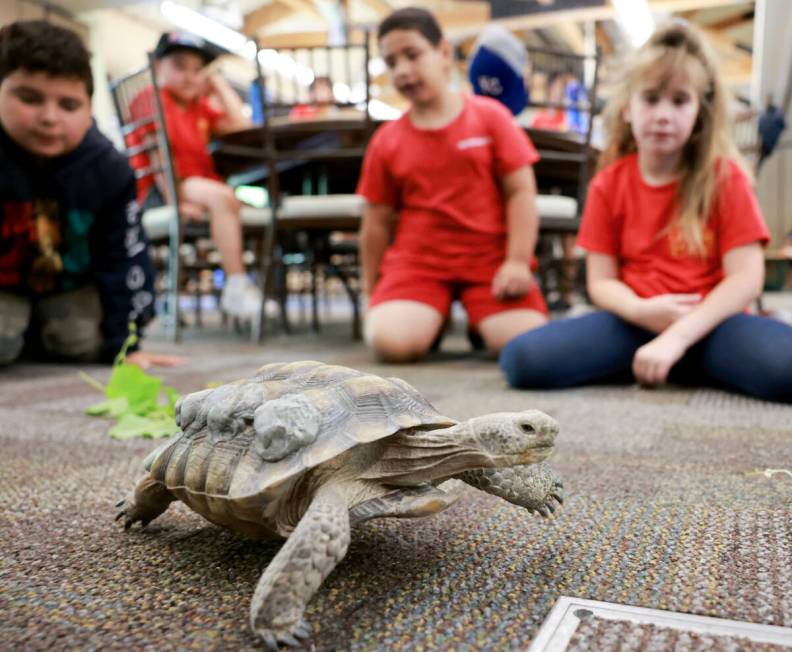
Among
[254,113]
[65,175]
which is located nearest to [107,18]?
[254,113]

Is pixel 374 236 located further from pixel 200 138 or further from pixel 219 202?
pixel 200 138

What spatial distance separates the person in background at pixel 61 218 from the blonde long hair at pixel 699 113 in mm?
1199

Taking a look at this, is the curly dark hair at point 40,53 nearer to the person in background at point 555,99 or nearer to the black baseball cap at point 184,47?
the black baseball cap at point 184,47

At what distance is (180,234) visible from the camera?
8.32 feet

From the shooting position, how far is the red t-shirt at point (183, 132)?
277 centimetres

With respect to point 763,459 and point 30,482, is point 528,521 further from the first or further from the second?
point 30,482

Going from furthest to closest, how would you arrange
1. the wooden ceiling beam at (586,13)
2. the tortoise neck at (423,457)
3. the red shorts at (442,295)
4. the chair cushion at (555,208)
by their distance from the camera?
the wooden ceiling beam at (586,13), the chair cushion at (555,208), the red shorts at (442,295), the tortoise neck at (423,457)

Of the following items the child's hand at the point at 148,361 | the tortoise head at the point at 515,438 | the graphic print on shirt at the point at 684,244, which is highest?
the graphic print on shirt at the point at 684,244

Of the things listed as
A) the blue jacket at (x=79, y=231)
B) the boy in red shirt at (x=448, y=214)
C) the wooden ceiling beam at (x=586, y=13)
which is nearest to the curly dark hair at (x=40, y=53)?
the blue jacket at (x=79, y=231)

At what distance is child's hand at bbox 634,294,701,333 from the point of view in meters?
1.48

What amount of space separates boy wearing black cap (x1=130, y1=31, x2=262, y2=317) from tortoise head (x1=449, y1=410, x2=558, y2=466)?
6.93 ft

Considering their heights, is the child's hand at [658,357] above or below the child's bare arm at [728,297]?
below

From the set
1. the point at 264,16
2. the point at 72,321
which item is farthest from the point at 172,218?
the point at 264,16

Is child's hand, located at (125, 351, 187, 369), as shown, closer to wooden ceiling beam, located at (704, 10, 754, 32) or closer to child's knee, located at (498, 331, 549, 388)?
child's knee, located at (498, 331, 549, 388)
